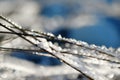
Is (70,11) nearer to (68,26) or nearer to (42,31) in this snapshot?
(68,26)

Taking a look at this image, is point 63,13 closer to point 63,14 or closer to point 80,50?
point 63,14

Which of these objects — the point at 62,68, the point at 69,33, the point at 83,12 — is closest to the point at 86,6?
the point at 83,12

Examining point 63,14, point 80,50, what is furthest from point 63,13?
point 80,50

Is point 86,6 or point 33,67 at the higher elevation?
point 86,6

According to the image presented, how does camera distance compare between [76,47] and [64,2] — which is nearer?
[64,2]

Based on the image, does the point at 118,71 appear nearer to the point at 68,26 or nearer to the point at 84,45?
the point at 84,45

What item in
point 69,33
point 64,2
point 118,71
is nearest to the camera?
point 64,2

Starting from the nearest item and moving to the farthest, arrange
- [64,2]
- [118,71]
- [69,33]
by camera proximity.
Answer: [64,2] → [69,33] → [118,71]

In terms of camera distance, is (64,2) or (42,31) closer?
(64,2)
